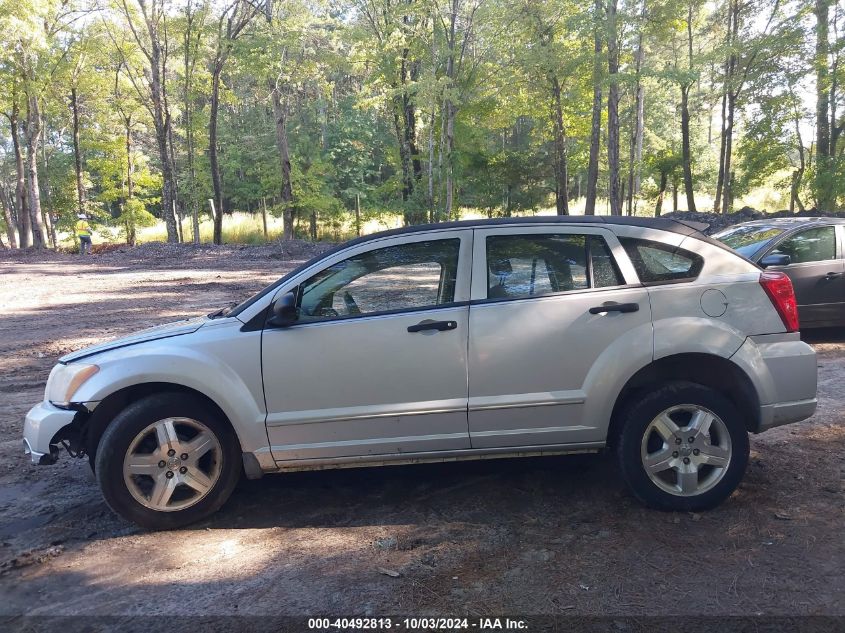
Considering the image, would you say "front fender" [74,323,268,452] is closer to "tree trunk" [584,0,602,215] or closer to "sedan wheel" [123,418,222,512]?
"sedan wheel" [123,418,222,512]

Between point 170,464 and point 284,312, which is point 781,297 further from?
A: point 170,464

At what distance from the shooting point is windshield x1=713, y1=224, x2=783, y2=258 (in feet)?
28.5

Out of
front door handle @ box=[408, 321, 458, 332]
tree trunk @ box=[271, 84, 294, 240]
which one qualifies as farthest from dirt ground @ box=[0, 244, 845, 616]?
tree trunk @ box=[271, 84, 294, 240]

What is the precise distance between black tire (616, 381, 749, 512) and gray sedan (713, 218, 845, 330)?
5246 mm

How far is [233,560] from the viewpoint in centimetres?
366

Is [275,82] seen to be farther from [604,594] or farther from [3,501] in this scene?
[604,594]

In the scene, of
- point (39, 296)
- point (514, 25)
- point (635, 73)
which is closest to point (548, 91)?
point (514, 25)

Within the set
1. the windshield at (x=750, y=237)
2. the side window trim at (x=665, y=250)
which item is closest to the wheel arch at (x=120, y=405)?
the side window trim at (x=665, y=250)

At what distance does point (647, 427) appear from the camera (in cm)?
399

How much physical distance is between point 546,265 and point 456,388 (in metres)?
0.99

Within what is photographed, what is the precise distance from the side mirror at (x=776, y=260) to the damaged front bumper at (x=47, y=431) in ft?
26.2

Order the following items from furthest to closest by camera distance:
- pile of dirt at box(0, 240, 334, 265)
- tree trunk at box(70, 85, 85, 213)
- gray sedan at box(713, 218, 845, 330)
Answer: tree trunk at box(70, 85, 85, 213), pile of dirt at box(0, 240, 334, 265), gray sedan at box(713, 218, 845, 330)

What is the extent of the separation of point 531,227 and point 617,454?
60.7 inches

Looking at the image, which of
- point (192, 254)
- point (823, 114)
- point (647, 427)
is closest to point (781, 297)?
point (647, 427)
